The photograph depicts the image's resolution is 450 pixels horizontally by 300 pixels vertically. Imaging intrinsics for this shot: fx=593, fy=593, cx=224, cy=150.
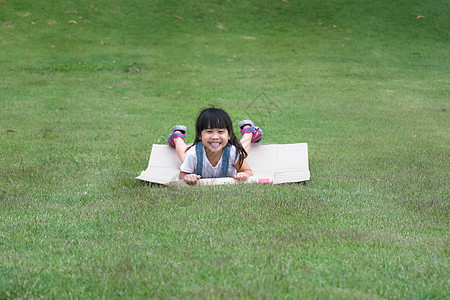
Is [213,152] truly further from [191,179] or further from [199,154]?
[191,179]

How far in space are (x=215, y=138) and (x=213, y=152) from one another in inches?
10.9

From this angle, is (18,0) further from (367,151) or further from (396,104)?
(367,151)

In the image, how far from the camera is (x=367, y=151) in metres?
6.90

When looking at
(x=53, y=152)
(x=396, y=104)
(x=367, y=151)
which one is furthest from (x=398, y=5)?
(x=53, y=152)

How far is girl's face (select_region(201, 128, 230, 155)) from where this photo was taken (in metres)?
5.04

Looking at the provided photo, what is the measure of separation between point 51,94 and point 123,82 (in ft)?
5.94

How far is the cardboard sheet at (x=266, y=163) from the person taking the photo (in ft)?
17.3

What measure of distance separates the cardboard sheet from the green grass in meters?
Answer: 0.22

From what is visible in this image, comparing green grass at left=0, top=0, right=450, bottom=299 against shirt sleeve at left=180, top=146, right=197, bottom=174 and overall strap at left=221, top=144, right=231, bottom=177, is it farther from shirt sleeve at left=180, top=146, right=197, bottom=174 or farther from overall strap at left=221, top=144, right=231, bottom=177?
overall strap at left=221, top=144, right=231, bottom=177

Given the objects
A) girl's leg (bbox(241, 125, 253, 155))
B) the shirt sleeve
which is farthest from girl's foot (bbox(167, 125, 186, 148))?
girl's leg (bbox(241, 125, 253, 155))

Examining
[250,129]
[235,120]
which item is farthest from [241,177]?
[235,120]

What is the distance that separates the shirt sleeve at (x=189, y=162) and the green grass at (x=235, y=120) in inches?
20.4

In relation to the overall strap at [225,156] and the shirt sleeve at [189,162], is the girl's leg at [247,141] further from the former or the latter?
the shirt sleeve at [189,162]

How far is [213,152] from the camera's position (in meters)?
5.29
